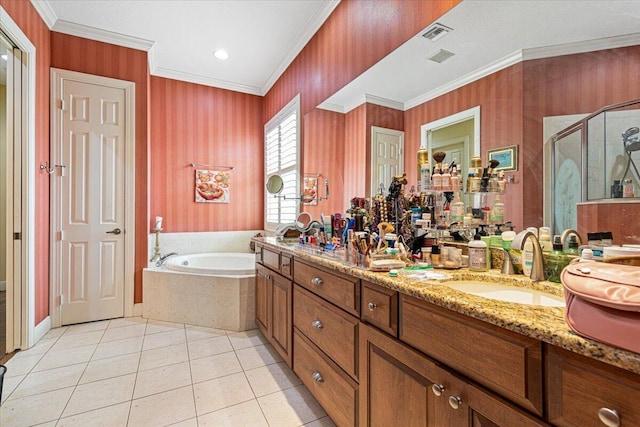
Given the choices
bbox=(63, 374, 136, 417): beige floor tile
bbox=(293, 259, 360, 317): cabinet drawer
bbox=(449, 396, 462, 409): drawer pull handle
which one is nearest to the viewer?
bbox=(449, 396, 462, 409): drawer pull handle

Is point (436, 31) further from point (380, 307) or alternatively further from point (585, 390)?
point (585, 390)

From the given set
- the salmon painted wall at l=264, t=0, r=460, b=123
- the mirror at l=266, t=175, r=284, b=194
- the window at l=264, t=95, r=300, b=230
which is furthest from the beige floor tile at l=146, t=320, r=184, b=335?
the salmon painted wall at l=264, t=0, r=460, b=123

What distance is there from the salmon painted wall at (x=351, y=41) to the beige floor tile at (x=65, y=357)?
266 centimetres

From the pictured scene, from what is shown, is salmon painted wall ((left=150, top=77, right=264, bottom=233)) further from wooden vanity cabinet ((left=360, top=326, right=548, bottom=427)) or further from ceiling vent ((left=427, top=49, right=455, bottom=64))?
wooden vanity cabinet ((left=360, top=326, right=548, bottom=427))

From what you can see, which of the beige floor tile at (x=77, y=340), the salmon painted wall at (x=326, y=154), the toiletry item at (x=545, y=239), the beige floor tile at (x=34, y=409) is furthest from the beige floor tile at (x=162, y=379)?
the toiletry item at (x=545, y=239)

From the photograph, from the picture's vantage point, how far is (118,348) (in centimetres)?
231

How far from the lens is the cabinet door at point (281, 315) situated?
1.86m

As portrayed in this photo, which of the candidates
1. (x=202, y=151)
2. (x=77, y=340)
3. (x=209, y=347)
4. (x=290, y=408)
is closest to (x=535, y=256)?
(x=290, y=408)

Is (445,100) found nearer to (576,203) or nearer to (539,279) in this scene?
(576,203)

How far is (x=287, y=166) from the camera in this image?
3.24 meters

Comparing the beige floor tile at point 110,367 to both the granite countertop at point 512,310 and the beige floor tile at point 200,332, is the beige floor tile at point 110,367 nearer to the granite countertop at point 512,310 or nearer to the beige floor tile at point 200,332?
the beige floor tile at point 200,332

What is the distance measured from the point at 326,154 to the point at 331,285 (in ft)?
4.59

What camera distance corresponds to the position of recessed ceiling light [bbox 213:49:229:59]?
312cm

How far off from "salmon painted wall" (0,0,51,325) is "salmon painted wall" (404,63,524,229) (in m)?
3.11
